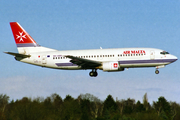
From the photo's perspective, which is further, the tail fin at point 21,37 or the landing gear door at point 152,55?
the tail fin at point 21,37

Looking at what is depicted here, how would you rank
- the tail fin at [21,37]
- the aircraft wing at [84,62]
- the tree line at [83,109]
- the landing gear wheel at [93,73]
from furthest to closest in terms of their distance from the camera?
the tree line at [83,109] → the tail fin at [21,37] → the landing gear wheel at [93,73] → the aircraft wing at [84,62]

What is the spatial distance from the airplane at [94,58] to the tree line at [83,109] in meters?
17.7

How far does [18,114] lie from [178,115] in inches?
2700

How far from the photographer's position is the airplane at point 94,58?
58.6m

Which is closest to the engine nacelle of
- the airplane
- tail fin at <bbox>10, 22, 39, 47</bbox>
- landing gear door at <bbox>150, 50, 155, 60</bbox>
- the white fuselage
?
the airplane

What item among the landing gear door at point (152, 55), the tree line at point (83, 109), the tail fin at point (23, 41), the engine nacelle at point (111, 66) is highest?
the tail fin at point (23, 41)

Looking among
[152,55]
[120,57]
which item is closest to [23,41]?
[120,57]

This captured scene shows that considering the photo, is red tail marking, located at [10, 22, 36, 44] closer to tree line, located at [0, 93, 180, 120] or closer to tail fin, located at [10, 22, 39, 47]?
tail fin, located at [10, 22, 39, 47]

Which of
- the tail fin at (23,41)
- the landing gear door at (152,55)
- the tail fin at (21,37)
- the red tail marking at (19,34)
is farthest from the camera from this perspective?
the red tail marking at (19,34)

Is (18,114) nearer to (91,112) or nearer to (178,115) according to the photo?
(91,112)

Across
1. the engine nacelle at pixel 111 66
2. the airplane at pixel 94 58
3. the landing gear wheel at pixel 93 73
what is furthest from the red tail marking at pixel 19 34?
the engine nacelle at pixel 111 66

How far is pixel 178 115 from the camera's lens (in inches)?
4796

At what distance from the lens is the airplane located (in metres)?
58.6

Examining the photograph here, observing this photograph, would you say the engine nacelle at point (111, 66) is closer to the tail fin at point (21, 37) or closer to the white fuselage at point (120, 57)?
the white fuselage at point (120, 57)
